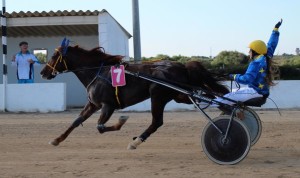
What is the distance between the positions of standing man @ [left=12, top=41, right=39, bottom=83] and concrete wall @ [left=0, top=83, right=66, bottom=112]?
39 cm

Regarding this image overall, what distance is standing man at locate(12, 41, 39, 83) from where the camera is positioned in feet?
47.7

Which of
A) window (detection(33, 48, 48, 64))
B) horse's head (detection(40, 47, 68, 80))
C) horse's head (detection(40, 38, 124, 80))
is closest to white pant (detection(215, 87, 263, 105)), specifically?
horse's head (detection(40, 38, 124, 80))

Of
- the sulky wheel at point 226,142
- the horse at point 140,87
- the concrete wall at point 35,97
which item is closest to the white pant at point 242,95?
the sulky wheel at point 226,142

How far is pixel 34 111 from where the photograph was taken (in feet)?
51.5

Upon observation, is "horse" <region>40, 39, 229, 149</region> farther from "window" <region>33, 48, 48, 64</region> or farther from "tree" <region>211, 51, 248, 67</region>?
"tree" <region>211, 51, 248, 67</region>

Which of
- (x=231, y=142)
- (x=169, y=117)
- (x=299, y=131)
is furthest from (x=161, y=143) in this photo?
(x=169, y=117)

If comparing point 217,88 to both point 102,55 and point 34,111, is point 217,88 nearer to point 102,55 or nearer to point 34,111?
point 102,55

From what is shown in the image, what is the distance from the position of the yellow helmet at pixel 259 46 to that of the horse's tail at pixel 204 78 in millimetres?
1125

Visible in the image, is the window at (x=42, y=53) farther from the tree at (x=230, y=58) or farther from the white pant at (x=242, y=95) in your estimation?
the white pant at (x=242, y=95)

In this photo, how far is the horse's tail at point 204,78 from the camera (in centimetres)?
808

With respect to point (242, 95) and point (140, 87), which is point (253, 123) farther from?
point (140, 87)

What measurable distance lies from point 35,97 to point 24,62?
1.45m

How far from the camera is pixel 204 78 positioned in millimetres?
8094

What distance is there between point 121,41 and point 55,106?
18.3 ft
